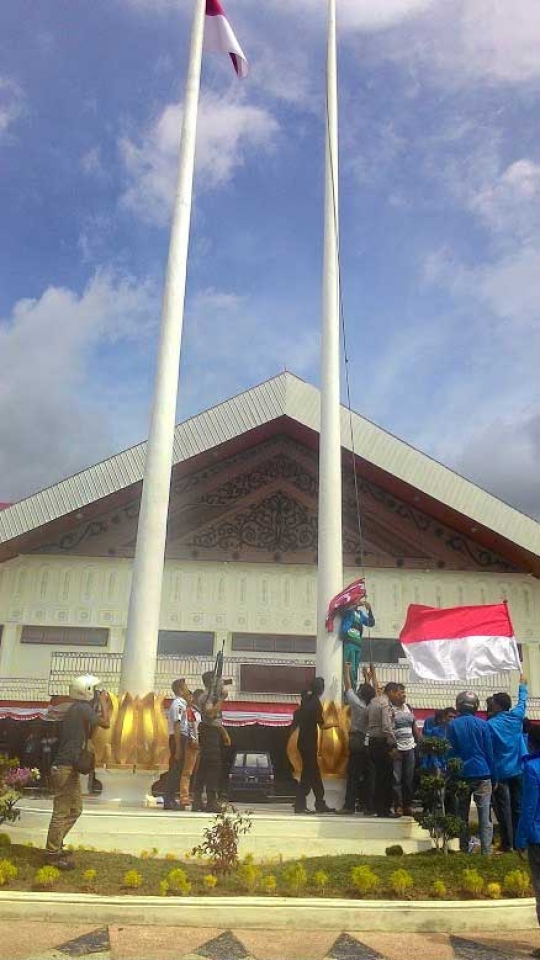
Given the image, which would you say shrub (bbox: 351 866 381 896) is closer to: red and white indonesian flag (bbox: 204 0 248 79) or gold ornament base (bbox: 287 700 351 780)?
gold ornament base (bbox: 287 700 351 780)

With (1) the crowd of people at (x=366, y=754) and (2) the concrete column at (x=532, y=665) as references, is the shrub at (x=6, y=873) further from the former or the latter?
(2) the concrete column at (x=532, y=665)

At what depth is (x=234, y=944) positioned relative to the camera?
3.95m

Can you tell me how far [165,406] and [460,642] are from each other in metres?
4.30

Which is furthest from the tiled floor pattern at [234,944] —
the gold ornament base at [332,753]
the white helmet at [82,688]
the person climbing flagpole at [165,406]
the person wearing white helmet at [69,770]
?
the person climbing flagpole at [165,406]

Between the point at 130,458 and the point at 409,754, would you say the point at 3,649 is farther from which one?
the point at 409,754

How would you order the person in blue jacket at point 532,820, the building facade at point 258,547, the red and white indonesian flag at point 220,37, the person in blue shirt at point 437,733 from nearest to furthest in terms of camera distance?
1. the person in blue jacket at point 532,820
2. the person in blue shirt at point 437,733
3. the red and white indonesian flag at point 220,37
4. the building facade at point 258,547

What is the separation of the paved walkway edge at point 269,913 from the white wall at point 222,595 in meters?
9.65

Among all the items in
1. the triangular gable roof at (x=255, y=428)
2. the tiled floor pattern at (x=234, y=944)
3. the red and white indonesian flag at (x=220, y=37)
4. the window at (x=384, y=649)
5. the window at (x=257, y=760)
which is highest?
the red and white indonesian flag at (x=220, y=37)

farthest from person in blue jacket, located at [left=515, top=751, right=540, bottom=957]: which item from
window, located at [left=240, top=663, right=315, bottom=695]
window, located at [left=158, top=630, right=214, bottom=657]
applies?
window, located at [left=158, top=630, right=214, bottom=657]

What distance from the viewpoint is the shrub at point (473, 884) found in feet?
15.7

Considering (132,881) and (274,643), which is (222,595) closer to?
(274,643)

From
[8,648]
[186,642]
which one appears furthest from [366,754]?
[8,648]

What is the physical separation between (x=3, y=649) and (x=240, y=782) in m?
5.12

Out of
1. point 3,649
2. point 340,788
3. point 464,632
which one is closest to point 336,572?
point 464,632
